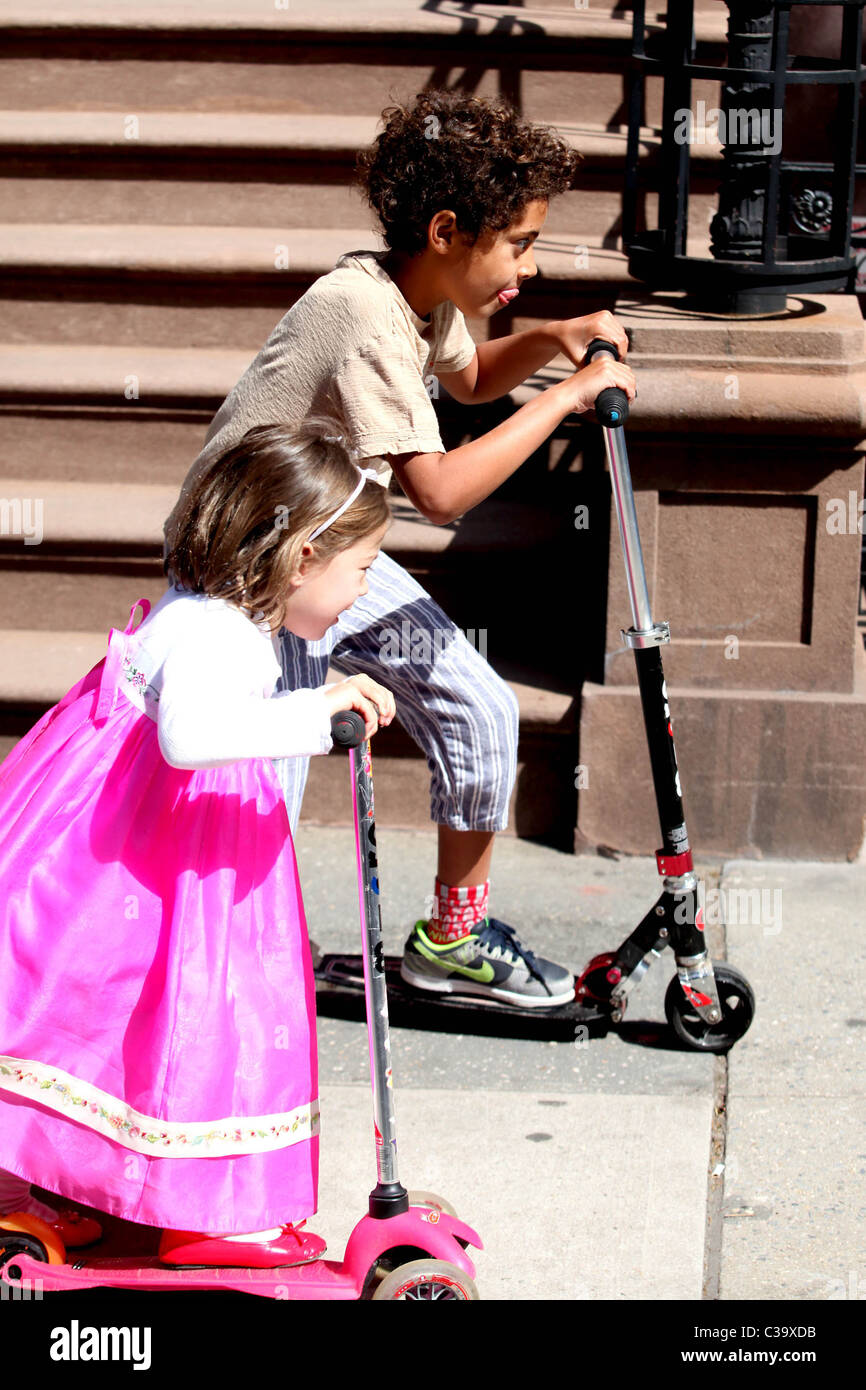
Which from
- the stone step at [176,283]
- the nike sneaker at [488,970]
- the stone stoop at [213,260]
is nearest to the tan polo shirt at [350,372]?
the nike sneaker at [488,970]

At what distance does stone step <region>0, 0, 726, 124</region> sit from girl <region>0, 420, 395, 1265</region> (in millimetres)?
3280

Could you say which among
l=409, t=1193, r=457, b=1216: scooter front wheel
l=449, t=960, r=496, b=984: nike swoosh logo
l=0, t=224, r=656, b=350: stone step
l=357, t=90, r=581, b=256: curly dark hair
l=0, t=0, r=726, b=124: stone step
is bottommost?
l=409, t=1193, r=457, b=1216: scooter front wheel

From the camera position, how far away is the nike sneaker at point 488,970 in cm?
350

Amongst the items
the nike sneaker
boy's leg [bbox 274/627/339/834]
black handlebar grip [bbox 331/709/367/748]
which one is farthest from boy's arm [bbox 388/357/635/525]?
the nike sneaker

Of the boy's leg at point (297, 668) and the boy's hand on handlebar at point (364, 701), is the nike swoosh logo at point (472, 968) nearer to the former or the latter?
the boy's leg at point (297, 668)

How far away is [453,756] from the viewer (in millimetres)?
3377

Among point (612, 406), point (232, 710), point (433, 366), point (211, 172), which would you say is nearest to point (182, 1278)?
point (232, 710)

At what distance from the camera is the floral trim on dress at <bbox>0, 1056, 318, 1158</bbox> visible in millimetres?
2391

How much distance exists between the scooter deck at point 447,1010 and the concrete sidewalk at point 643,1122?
0.10ft

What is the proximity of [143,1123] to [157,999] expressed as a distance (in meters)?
0.18

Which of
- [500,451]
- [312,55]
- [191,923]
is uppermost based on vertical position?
[312,55]

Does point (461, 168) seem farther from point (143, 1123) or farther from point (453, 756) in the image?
point (143, 1123)

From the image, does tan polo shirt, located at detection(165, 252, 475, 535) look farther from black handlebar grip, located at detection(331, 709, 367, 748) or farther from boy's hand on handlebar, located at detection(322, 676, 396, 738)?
black handlebar grip, located at detection(331, 709, 367, 748)

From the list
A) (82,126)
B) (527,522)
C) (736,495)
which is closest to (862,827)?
(736,495)
